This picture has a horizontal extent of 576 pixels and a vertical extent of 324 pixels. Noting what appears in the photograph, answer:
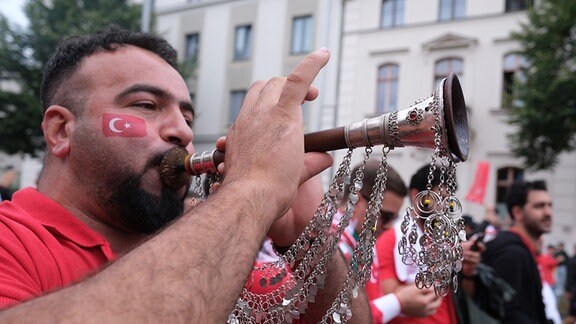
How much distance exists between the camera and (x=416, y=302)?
296cm

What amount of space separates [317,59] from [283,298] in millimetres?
615

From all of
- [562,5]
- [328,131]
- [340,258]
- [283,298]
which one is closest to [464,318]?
[340,258]

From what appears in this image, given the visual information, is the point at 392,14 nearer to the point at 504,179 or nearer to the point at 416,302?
the point at 504,179

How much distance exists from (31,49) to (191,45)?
23.0 feet

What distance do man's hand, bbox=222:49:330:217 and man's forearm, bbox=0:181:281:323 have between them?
3 centimetres

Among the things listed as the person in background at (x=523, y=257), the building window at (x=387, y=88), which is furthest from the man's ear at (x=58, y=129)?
the building window at (x=387, y=88)

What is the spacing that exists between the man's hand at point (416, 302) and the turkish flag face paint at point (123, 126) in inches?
74.3

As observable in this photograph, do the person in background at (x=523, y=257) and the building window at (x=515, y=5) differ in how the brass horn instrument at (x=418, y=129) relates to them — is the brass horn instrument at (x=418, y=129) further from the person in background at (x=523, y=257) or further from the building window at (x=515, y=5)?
the building window at (x=515, y=5)

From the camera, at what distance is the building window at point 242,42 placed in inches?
821

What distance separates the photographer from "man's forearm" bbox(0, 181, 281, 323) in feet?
3.01

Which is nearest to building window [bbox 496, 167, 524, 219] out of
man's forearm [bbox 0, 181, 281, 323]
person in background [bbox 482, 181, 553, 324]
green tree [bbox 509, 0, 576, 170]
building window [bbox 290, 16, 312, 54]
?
green tree [bbox 509, 0, 576, 170]

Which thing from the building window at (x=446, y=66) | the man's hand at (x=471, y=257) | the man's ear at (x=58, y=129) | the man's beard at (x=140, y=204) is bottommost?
the man's hand at (x=471, y=257)

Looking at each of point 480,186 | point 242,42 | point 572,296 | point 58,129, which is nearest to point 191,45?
point 242,42

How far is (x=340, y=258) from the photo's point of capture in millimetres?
1654
